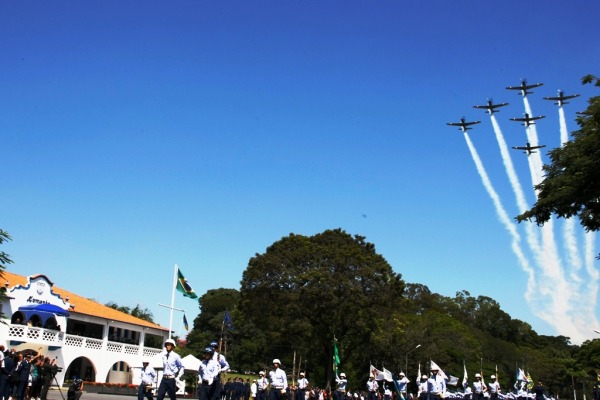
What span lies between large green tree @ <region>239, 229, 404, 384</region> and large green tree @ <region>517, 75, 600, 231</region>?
69.9ft

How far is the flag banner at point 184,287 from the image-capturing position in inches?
1435

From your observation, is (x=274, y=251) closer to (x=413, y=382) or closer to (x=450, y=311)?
(x=413, y=382)

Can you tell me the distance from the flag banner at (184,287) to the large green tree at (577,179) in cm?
1958

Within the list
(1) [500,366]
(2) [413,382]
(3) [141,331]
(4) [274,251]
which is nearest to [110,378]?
(3) [141,331]

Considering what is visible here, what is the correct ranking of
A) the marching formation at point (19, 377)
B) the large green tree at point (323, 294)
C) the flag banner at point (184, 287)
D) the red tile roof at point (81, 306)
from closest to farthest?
the marching formation at point (19, 377) < the flag banner at point (184, 287) < the red tile roof at point (81, 306) < the large green tree at point (323, 294)

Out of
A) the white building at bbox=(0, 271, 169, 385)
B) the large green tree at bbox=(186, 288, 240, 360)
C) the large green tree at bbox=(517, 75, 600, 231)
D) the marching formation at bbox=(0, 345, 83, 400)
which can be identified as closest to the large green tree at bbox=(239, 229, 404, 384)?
the white building at bbox=(0, 271, 169, 385)

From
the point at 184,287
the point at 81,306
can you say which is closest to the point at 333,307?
the point at 184,287

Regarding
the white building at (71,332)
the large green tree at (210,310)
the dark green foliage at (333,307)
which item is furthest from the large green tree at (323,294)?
the large green tree at (210,310)

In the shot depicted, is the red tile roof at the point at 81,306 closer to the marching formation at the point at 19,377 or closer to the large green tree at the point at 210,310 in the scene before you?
the marching formation at the point at 19,377

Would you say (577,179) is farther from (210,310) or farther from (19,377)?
(210,310)

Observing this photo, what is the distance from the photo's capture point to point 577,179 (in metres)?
23.2

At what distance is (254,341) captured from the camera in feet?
274

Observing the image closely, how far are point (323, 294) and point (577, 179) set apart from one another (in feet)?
84.3

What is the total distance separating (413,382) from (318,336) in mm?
21224
